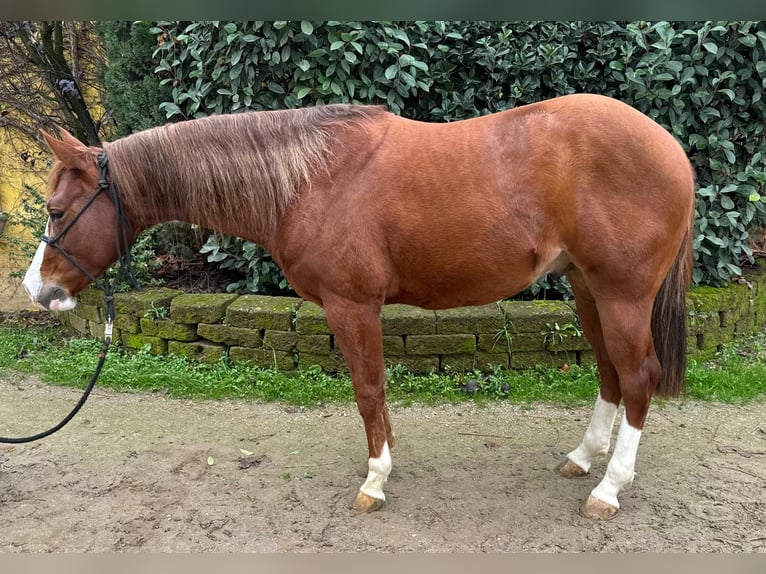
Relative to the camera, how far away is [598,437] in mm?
2836

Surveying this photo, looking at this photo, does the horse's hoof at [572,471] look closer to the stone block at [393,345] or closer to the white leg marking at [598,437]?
the white leg marking at [598,437]

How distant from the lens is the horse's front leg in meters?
2.43

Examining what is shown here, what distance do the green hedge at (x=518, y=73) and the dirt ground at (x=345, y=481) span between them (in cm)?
199

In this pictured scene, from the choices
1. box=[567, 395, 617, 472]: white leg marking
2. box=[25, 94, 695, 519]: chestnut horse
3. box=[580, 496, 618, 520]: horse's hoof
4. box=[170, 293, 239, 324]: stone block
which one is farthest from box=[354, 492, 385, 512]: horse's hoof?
box=[170, 293, 239, 324]: stone block

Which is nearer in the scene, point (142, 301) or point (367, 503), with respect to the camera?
point (367, 503)

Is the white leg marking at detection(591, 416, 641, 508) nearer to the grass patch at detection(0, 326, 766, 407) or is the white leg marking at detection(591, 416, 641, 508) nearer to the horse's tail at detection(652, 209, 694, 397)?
the horse's tail at detection(652, 209, 694, 397)

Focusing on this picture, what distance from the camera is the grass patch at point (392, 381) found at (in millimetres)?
3908

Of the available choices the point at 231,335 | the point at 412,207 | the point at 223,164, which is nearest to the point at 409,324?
the point at 231,335

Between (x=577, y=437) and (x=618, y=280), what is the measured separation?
1.47m

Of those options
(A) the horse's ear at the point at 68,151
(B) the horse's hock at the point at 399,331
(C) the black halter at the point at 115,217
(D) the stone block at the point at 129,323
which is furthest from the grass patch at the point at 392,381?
(A) the horse's ear at the point at 68,151

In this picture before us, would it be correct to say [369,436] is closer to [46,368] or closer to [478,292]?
[478,292]

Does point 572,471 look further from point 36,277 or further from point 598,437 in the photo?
point 36,277

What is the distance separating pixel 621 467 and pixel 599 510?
0.23m

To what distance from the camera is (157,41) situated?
15.7 feet
